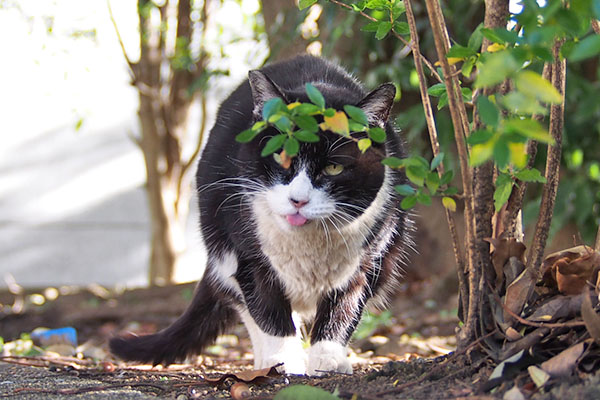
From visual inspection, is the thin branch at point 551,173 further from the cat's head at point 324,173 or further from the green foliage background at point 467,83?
the green foliage background at point 467,83

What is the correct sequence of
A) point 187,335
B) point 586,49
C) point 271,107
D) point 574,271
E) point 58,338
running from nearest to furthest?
point 586,49, point 271,107, point 574,271, point 187,335, point 58,338

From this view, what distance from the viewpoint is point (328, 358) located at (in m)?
2.21

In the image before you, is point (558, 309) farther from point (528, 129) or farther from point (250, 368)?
point (250, 368)

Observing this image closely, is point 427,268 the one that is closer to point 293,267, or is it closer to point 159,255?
point 159,255

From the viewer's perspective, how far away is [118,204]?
24.5ft

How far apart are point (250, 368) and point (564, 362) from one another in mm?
1453

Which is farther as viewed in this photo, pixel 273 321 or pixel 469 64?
pixel 273 321

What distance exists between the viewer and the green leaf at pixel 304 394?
1451 millimetres

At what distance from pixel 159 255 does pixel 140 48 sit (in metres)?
1.69

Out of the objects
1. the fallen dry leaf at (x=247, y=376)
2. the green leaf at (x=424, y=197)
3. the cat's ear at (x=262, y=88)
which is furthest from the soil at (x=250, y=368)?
the cat's ear at (x=262, y=88)

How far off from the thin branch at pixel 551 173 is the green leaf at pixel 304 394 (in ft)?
1.92

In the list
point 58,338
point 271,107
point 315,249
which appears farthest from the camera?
point 58,338

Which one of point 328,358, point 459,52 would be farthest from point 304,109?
point 328,358

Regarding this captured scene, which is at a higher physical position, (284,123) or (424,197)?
(284,123)
